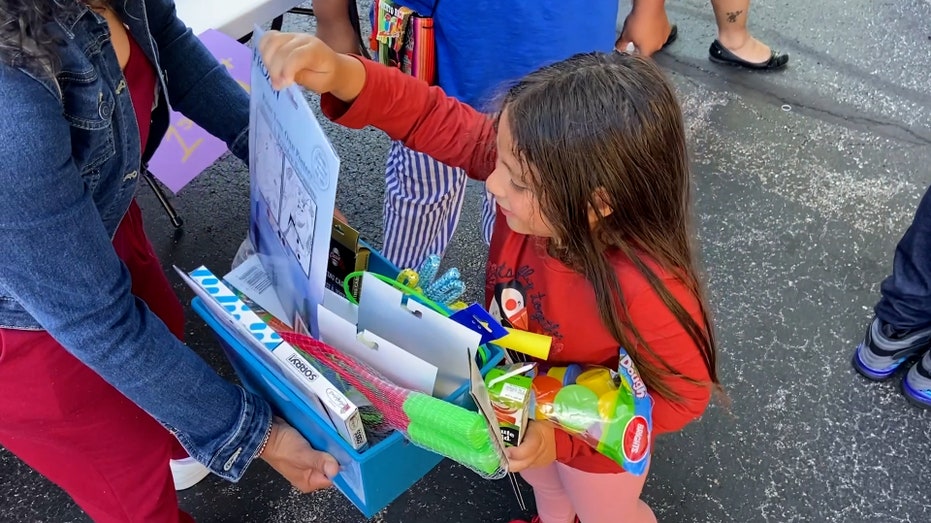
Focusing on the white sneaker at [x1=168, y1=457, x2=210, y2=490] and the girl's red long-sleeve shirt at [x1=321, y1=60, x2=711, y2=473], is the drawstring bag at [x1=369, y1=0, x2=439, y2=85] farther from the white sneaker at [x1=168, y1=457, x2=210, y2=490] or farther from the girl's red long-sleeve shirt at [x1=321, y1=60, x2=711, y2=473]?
the white sneaker at [x1=168, y1=457, x2=210, y2=490]

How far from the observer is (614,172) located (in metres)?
0.92

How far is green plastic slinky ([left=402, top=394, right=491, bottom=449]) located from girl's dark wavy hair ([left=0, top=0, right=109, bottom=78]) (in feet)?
1.72

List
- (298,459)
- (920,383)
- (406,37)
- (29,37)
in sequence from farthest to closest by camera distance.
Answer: (920,383)
(406,37)
(298,459)
(29,37)

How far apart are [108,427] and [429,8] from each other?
891 mm

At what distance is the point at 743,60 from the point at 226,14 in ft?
6.62

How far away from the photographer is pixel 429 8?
1312mm

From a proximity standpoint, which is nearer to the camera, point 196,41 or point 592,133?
point 592,133

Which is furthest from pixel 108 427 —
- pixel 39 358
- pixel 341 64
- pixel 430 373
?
pixel 341 64

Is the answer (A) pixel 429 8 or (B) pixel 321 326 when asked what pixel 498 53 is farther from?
(B) pixel 321 326

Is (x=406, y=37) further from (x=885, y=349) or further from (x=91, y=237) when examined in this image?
(x=885, y=349)

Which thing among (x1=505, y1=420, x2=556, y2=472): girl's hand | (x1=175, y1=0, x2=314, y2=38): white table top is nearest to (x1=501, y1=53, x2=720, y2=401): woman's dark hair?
(x1=505, y1=420, x2=556, y2=472): girl's hand

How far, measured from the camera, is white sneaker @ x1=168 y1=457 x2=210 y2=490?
62.9 inches

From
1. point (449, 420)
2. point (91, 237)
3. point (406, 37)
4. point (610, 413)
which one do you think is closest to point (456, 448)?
point (449, 420)

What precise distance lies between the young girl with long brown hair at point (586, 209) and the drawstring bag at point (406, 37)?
221 millimetres
